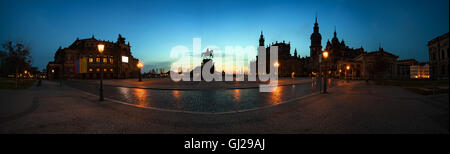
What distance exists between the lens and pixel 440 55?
105 feet

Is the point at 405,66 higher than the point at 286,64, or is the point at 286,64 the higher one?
the point at 286,64

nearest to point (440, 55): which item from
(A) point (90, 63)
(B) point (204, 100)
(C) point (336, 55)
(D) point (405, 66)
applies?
(C) point (336, 55)

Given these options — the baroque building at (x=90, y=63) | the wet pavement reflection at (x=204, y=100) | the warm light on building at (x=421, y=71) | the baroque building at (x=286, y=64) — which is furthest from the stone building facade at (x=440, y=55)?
the baroque building at (x=90, y=63)


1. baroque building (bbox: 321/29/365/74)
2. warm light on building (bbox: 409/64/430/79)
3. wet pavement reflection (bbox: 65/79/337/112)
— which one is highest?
baroque building (bbox: 321/29/365/74)

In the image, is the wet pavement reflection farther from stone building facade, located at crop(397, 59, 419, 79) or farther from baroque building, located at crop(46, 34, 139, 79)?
stone building facade, located at crop(397, 59, 419, 79)

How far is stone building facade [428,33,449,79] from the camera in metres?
30.6

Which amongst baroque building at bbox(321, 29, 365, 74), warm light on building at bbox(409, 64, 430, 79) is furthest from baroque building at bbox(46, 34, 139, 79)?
warm light on building at bbox(409, 64, 430, 79)

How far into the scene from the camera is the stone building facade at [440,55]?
3059 centimetres

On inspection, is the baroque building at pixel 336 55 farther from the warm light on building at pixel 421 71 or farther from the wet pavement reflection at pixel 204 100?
the wet pavement reflection at pixel 204 100

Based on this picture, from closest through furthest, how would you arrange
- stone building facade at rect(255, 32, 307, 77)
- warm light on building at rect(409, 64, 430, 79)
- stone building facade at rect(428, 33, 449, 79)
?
stone building facade at rect(428, 33, 449, 79) < warm light on building at rect(409, 64, 430, 79) < stone building facade at rect(255, 32, 307, 77)

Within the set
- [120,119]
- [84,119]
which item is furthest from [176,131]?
[84,119]

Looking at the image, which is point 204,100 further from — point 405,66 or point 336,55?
point 405,66
